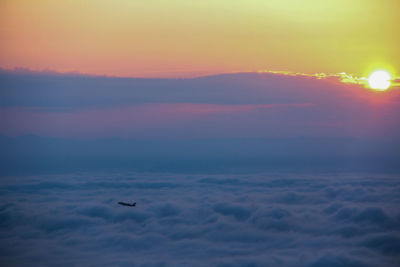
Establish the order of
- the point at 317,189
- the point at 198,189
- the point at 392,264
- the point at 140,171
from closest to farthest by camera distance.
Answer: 1. the point at 392,264
2. the point at 317,189
3. the point at 198,189
4. the point at 140,171

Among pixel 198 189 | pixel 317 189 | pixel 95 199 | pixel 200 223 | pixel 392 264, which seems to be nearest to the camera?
pixel 392 264

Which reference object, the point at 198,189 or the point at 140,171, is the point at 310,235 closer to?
the point at 198,189

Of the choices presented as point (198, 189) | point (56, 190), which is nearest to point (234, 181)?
point (198, 189)

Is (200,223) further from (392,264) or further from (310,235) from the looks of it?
(392,264)

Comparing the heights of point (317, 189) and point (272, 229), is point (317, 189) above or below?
above

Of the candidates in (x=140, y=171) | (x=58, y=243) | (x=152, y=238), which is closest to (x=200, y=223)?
(x=152, y=238)

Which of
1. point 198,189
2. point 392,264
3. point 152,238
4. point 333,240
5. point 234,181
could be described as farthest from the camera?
point 234,181

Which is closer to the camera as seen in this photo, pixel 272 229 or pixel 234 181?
pixel 272 229

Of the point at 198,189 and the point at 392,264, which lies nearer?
the point at 392,264

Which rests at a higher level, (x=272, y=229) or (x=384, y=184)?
(x=384, y=184)
